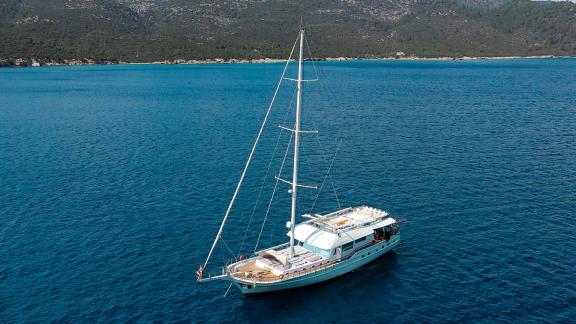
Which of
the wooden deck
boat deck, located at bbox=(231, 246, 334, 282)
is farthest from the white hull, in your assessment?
boat deck, located at bbox=(231, 246, 334, 282)

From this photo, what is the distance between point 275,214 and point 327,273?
2002cm

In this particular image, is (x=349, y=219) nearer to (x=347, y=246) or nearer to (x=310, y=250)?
(x=347, y=246)

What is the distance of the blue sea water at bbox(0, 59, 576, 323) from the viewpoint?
5003cm

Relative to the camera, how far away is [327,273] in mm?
53656

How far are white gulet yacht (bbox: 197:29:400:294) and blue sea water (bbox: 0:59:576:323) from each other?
1754 millimetres

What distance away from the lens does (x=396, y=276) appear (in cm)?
5591

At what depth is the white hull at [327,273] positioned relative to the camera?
164 feet

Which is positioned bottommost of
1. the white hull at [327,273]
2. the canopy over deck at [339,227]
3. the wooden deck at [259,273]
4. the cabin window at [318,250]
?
the white hull at [327,273]

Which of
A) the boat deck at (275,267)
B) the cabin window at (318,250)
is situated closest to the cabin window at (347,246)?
the cabin window at (318,250)

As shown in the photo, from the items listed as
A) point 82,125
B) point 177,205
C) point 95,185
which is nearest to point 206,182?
point 177,205

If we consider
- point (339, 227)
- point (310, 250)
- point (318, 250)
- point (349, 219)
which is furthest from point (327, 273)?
point (349, 219)

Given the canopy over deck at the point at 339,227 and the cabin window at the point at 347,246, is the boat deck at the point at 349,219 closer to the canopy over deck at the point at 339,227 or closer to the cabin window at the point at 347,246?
the canopy over deck at the point at 339,227

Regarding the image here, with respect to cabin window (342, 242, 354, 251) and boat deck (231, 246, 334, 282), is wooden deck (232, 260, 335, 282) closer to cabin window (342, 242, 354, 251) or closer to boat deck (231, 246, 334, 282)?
boat deck (231, 246, 334, 282)

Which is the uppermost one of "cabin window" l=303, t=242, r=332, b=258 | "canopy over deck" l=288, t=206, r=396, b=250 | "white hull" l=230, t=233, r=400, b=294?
"canopy over deck" l=288, t=206, r=396, b=250
